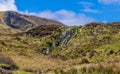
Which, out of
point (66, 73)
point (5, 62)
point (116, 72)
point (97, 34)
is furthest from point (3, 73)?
point (97, 34)

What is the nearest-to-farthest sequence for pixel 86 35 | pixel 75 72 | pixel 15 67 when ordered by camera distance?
pixel 75 72
pixel 15 67
pixel 86 35

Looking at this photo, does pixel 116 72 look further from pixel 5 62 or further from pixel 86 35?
pixel 86 35

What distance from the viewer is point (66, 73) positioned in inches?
698

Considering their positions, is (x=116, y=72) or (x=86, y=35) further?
(x=86, y=35)

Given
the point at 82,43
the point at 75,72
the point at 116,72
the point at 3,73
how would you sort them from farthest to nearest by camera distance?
the point at 82,43, the point at 3,73, the point at 75,72, the point at 116,72

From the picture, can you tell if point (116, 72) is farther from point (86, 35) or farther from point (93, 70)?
point (86, 35)

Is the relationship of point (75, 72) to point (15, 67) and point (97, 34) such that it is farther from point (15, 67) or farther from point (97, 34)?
point (97, 34)

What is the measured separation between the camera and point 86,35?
197m

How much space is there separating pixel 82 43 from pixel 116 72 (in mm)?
169066

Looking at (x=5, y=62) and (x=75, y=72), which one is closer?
(x=75, y=72)

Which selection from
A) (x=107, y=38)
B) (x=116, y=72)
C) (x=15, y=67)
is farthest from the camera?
(x=107, y=38)

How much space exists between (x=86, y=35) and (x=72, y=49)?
24879 millimetres

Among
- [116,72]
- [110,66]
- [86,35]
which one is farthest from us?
[86,35]

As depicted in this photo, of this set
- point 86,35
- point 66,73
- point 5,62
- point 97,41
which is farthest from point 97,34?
point 66,73
